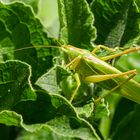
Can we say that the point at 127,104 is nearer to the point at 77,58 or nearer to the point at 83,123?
the point at 77,58

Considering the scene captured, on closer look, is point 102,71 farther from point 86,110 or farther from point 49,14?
point 86,110

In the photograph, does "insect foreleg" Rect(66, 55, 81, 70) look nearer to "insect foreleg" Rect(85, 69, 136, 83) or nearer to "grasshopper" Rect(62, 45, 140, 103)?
"grasshopper" Rect(62, 45, 140, 103)

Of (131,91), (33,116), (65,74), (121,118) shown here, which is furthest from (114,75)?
(33,116)

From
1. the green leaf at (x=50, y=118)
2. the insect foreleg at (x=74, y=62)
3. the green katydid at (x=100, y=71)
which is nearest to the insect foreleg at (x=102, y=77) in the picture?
the green katydid at (x=100, y=71)

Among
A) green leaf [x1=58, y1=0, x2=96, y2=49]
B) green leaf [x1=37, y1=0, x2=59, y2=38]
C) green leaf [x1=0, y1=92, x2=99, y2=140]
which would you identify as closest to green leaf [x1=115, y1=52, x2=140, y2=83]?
green leaf [x1=37, y1=0, x2=59, y2=38]

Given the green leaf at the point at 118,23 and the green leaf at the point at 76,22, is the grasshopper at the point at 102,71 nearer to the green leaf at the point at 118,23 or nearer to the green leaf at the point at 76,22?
the green leaf at the point at 118,23
